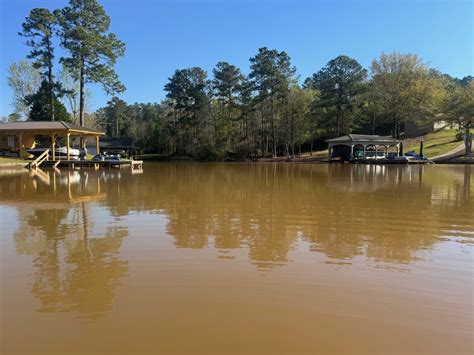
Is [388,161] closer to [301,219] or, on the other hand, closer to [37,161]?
[37,161]

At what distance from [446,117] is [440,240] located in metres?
46.9

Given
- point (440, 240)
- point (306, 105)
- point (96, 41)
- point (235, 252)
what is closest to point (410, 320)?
point (235, 252)

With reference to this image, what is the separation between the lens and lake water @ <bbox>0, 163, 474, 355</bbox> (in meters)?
3.78

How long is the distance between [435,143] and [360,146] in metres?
10.8

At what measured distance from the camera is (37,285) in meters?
5.20

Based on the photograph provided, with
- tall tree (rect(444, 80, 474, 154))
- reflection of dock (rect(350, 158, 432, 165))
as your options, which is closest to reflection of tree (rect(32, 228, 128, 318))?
reflection of dock (rect(350, 158, 432, 165))

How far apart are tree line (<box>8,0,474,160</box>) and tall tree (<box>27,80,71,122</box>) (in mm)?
114

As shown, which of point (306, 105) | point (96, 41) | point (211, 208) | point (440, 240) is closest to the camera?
point (440, 240)

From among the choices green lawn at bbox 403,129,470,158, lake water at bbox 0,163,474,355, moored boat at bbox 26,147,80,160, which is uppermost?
green lawn at bbox 403,129,470,158

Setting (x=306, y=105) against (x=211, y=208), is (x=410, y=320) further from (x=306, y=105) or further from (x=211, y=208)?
(x=306, y=105)

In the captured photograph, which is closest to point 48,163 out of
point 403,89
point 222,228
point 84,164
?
point 84,164

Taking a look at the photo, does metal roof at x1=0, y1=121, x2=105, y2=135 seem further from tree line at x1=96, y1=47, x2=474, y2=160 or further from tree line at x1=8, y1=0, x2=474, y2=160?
tree line at x1=96, y1=47, x2=474, y2=160

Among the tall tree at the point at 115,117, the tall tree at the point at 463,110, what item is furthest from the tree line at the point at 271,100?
the tall tree at the point at 115,117

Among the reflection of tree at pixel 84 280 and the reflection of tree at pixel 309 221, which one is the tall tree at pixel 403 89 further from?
the reflection of tree at pixel 84 280
